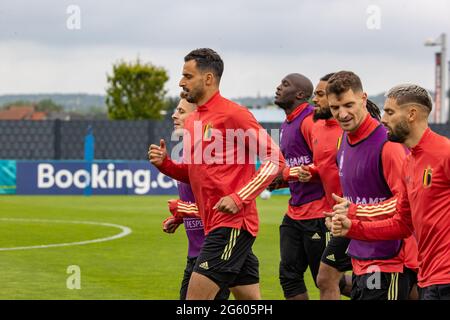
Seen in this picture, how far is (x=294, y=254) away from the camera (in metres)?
10.7

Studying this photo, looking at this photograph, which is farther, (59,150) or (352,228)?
(59,150)

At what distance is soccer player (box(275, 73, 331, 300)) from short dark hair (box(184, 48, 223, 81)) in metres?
2.43

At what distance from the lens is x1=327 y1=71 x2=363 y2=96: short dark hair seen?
7759mm

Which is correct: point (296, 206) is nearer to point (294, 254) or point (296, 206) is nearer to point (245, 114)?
point (294, 254)

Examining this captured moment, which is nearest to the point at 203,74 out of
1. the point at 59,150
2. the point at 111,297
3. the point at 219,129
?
the point at 219,129

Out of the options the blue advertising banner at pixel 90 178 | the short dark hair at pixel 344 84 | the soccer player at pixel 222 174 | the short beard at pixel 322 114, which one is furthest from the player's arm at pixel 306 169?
the blue advertising banner at pixel 90 178

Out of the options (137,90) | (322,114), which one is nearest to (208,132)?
(322,114)

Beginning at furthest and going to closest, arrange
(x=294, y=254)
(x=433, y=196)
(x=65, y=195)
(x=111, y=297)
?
(x=65, y=195), (x=111, y=297), (x=294, y=254), (x=433, y=196)

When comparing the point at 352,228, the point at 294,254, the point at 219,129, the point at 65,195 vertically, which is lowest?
the point at 65,195

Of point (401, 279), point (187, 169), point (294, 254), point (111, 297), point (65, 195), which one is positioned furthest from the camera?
point (65, 195)

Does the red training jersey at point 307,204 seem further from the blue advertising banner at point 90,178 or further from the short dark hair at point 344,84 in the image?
the blue advertising banner at point 90,178

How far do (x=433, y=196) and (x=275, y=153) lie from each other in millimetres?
1695

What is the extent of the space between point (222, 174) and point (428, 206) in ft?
6.33

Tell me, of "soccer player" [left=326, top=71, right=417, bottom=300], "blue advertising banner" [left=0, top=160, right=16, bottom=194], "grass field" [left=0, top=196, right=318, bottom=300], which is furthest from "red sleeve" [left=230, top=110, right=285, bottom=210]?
"blue advertising banner" [left=0, top=160, right=16, bottom=194]
